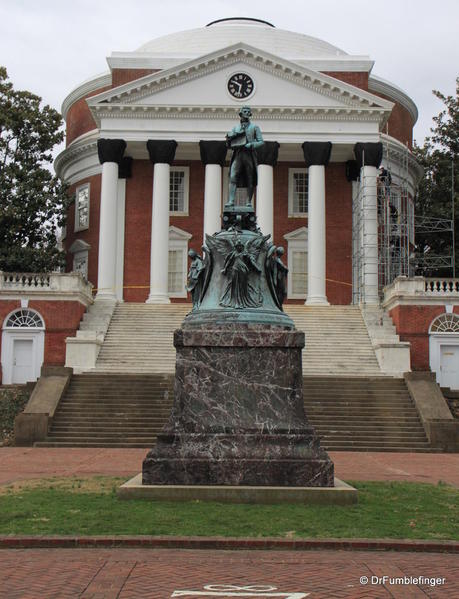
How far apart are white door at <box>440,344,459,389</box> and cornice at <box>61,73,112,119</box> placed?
1138 inches

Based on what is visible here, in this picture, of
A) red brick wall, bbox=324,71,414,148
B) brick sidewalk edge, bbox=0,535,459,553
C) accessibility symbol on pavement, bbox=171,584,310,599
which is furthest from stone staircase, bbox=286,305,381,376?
accessibility symbol on pavement, bbox=171,584,310,599

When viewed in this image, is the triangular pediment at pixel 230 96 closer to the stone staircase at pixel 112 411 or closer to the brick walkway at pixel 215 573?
the stone staircase at pixel 112 411

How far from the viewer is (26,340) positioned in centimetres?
3456

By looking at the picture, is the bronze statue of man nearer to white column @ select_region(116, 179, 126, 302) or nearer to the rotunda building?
the rotunda building

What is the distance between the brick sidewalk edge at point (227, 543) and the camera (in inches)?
361

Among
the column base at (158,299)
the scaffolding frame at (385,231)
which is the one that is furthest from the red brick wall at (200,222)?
the column base at (158,299)

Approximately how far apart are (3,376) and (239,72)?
763 inches

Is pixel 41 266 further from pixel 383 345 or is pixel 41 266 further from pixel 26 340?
pixel 383 345

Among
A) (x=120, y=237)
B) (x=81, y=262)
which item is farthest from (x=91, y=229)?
(x=120, y=237)

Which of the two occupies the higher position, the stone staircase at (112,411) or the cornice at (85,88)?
the cornice at (85,88)

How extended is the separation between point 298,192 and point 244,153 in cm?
3288

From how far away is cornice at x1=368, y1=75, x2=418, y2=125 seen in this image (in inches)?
2076

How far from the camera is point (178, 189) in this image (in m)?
47.1

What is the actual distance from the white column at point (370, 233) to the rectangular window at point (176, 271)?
10334 millimetres
